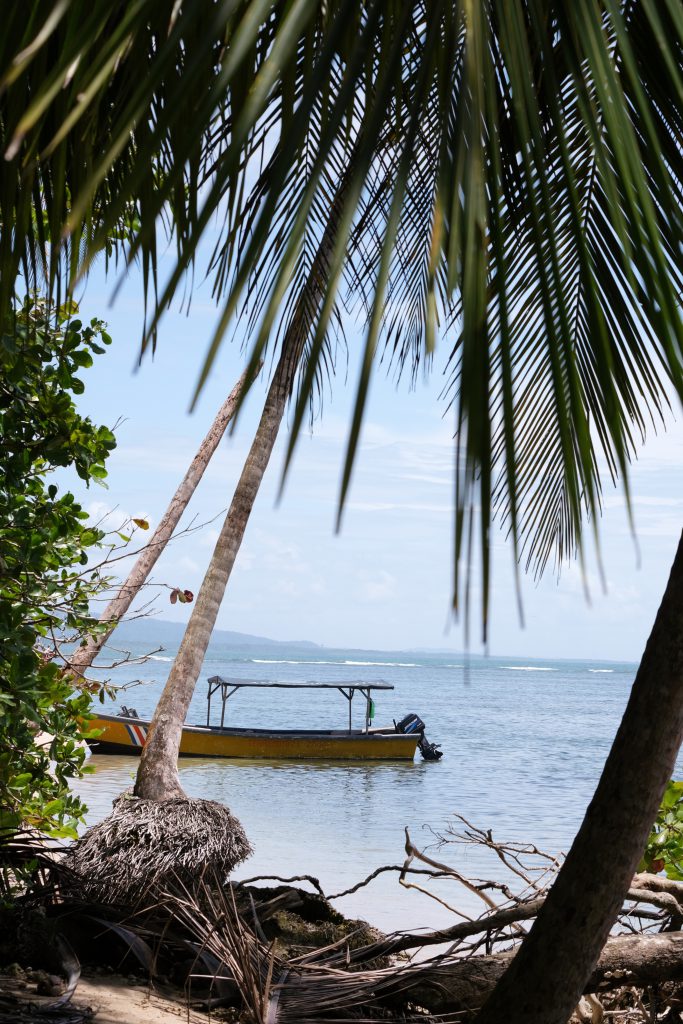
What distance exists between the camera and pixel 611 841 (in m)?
2.10

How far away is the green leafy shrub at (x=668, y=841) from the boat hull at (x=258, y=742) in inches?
667

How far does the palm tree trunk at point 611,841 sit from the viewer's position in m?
2.09

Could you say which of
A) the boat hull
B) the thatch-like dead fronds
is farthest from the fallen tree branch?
the boat hull

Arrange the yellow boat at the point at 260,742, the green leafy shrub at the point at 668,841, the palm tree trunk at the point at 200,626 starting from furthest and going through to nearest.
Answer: the yellow boat at the point at 260,742 < the palm tree trunk at the point at 200,626 < the green leafy shrub at the point at 668,841

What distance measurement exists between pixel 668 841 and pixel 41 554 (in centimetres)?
287

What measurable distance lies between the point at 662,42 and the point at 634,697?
1599mm

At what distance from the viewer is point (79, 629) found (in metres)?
3.84

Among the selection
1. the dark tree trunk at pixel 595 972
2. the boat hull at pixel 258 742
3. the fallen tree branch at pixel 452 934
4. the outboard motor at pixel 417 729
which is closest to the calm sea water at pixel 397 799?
the boat hull at pixel 258 742

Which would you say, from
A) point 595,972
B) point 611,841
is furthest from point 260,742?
point 611,841

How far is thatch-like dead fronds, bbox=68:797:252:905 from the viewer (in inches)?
167

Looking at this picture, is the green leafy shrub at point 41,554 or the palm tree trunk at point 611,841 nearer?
the palm tree trunk at point 611,841

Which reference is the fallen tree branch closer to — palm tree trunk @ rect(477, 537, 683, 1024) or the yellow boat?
palm tree trunk @ rect(477, 537, 683, 1024)

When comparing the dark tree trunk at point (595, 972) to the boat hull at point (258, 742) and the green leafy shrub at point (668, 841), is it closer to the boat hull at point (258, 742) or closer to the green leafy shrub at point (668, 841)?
the green leafy shrub at point (668, 841)

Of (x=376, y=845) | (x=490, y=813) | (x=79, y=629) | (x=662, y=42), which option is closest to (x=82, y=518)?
(x=79, y=629)
